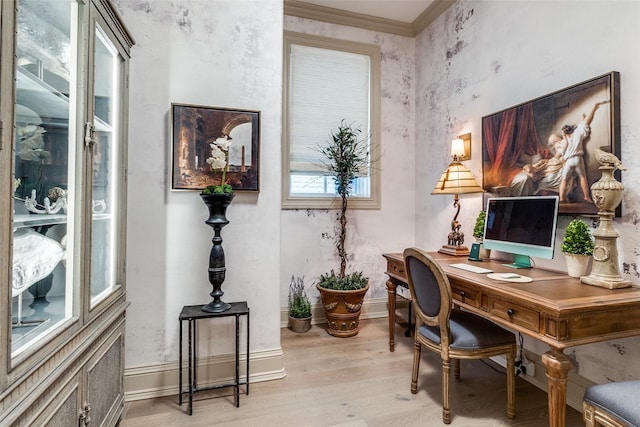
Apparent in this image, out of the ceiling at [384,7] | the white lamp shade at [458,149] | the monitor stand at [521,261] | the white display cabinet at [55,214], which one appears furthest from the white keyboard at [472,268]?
the ceiling at [384,7]

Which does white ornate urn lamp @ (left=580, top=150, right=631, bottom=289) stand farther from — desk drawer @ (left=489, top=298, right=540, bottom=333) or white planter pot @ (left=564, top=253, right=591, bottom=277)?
desk drawer @ (left=489, top=298, right=540, bottom=333)

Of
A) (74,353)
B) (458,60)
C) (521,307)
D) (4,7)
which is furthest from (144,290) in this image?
(458,60)

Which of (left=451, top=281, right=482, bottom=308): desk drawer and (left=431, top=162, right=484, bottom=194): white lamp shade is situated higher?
(left=431, top=162, right=484, bottom=194): white lamp shade

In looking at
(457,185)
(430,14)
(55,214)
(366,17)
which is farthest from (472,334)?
(366,17)

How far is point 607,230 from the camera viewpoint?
1649mm

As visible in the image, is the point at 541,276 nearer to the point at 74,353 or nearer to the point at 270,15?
the point at 74,353

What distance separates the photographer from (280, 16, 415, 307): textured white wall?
344 cm

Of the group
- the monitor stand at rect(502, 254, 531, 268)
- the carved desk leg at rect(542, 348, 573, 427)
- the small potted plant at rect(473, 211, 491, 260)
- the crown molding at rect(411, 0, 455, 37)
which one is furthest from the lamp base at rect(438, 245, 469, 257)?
Result: the crown molding at rect(411, 0, 455, 37)

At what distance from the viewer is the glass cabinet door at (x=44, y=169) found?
1032 millimetres

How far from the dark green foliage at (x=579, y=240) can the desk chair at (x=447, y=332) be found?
61 cm

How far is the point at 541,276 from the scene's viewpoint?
190 centimetres

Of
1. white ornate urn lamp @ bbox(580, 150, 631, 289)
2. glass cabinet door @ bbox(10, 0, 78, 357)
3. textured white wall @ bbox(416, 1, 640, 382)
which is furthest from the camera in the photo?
textured white wall @ bbox(416, 1, 640, 382)

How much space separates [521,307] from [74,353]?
1.92 m

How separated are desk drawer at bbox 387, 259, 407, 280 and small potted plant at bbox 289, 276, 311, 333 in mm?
966
